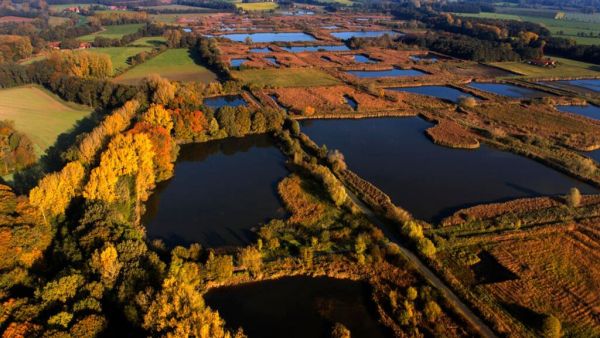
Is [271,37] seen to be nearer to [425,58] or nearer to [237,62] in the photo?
[237,62]

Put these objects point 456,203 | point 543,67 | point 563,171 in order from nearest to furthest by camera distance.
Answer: point 456,203, point 563,171, point 543,67

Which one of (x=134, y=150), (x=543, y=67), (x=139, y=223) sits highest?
(x=543, y=67)

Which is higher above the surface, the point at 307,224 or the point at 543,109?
the point at 543,109

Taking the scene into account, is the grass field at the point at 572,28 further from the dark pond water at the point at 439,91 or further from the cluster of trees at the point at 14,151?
the cluster of trees at the point at 14,151

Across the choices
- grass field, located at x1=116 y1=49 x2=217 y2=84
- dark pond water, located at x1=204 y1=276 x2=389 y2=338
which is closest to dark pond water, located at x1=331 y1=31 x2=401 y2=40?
grass field, located at x1=116 y1=49 x2=217 y2=84

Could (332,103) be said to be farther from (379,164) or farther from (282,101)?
(379,164)

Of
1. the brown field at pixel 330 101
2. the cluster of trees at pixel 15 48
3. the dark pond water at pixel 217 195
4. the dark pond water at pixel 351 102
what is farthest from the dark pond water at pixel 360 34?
the dark pond water at pixel 217 195

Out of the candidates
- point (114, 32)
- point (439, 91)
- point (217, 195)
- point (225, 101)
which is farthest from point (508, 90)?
point (114, 32)

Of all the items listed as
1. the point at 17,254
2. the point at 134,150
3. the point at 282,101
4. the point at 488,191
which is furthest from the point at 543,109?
the point at 17,254
